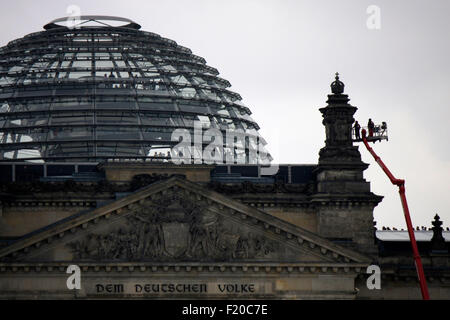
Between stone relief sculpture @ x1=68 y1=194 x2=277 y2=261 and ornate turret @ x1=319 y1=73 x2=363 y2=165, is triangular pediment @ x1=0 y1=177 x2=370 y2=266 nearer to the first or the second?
stone relief sculpture @ x1=68 y1=194 x2=277 y2=261

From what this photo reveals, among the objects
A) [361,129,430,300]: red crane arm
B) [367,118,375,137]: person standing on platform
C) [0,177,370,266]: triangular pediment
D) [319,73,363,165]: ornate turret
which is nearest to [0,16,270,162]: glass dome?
[319,73,363,165]: ornate turret

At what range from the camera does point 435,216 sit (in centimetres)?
7456

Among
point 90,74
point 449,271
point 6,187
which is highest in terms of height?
point 90,74

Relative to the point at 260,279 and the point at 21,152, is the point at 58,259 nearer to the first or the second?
the point at 260,279

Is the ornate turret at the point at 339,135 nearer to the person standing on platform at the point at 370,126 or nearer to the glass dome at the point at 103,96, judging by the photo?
the person standing on platform at the point at 370,126

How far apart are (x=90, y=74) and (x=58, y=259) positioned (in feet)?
86.4

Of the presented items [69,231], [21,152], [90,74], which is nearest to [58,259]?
[69,231]

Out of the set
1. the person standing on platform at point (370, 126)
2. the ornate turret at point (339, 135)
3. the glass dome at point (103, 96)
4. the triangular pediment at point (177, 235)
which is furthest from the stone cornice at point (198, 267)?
the glass dome at point (103, 96)

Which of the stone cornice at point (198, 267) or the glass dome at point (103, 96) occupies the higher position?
the glass dome at point (103, 96)

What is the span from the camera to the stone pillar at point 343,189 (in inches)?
2933

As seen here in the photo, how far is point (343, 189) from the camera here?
245 ft

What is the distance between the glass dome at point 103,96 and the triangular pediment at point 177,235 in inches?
716

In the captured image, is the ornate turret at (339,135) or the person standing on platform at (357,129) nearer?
the ornate turret at (339,135)
